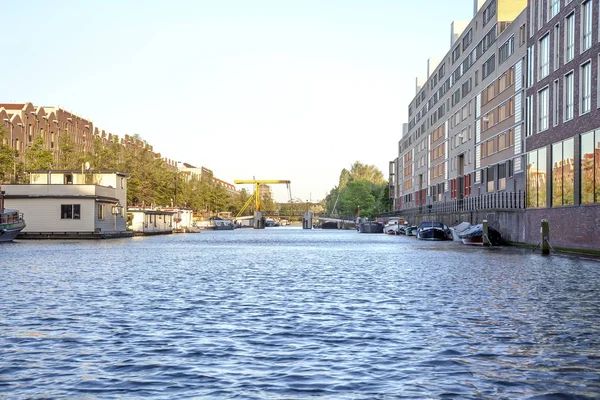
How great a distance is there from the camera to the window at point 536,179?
49.5 meters

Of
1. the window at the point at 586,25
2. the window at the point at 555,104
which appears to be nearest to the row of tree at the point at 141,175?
the window at the point at 555,104

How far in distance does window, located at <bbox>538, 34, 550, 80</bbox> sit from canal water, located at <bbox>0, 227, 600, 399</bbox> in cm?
2806

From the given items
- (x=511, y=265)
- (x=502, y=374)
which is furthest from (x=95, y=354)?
(x=511, y=265)

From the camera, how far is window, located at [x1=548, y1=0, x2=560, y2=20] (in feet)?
158

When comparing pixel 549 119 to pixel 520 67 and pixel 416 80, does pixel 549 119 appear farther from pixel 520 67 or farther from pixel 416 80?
pixel 416 80

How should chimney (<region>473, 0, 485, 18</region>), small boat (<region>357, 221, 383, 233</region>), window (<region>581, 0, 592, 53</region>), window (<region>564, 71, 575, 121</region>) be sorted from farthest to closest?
1. small boat (<region>357, 221, 383, 233</region>)
2. chimney (<region>473, 0, 485, 18</region>)
3. window (<region>564, 71, 575, 121</region>)
4. window (<region>581, 0, 592, 53</region>)

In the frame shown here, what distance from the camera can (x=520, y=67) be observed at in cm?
6888

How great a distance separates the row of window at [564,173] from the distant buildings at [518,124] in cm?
7

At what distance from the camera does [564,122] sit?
149ft

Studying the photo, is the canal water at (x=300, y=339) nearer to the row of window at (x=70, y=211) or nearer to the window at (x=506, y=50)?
the window at (x=506, y=50)

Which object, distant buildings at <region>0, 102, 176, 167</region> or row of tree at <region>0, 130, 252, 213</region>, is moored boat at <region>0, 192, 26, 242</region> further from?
distant buildings at <region>0, 102, 176, 167</region>

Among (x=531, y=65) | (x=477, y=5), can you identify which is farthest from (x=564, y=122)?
(x=477, y=5)

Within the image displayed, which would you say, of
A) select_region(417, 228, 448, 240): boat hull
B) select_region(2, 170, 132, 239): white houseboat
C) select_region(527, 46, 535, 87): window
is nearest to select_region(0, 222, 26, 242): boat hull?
select_region(2, 170, 132, 239): white houseboat

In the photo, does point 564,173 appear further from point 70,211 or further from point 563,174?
point 70,211
